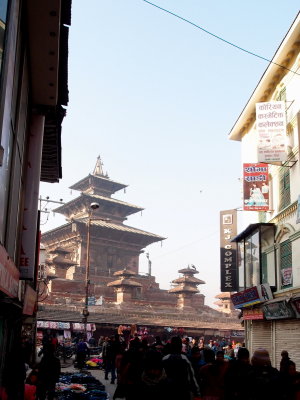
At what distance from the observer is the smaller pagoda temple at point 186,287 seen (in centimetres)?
5344

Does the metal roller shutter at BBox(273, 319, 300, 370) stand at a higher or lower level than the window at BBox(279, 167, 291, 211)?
lower

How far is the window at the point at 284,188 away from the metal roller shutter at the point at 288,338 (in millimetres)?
4074

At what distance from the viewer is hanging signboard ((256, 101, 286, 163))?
17.3 m

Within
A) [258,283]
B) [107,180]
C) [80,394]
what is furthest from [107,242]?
[80,394]

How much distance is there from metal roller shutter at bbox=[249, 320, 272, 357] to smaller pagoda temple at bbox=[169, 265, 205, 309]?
30357mm

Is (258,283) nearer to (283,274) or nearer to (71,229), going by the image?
(283,274)

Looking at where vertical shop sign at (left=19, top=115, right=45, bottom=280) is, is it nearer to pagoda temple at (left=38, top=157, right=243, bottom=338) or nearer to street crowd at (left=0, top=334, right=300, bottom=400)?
street crowd at (left=0, top=334, right=300, bottom=400)

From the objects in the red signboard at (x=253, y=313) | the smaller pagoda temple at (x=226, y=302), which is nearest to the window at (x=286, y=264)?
the red signboard at (x=253, y=313)

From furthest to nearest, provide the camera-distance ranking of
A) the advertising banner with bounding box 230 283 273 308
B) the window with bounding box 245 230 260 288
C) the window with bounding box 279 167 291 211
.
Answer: the window with bounding box 245 230 260 288, the advertising banner with bounding box 230 283 273 308, the window with bounding box 279 167 291 211

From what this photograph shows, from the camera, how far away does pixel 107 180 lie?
68.5 m

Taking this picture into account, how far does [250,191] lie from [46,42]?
1260 centimetres

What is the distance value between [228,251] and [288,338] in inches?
291

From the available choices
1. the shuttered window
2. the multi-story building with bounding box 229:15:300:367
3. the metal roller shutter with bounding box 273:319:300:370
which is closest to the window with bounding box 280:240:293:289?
the multi-story building with bounding box 229:15:300:367

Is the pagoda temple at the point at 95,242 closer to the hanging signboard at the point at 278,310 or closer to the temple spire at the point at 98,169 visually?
the temple spire at the point at 98,169
